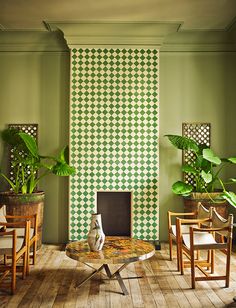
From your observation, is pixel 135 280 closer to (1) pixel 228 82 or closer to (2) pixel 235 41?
(1) pixel 228 82

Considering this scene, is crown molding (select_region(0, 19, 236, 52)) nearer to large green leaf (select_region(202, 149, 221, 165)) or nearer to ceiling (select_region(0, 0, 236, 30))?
ceiling (select_region(0, 0, 236, 30))

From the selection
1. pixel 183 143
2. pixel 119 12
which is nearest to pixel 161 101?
pixel 183 143

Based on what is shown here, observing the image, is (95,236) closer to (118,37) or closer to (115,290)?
(115,290)

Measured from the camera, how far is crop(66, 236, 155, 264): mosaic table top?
3.60 m

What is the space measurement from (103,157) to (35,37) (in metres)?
2.42

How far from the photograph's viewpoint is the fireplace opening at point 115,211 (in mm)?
6105

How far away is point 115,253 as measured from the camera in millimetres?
3801

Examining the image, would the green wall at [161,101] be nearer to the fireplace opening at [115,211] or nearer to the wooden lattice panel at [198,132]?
the wooden lattice panel at [198,132]

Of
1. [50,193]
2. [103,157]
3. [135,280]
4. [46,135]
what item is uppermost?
[46,135]

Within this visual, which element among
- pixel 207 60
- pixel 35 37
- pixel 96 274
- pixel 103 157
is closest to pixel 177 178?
pixel 103 157

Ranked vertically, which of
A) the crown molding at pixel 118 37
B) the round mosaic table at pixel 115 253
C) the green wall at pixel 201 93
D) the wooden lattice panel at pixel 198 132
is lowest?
the round mosaic table at pixel 115 253

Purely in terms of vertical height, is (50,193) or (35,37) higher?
(35,37)

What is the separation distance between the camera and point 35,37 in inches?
246

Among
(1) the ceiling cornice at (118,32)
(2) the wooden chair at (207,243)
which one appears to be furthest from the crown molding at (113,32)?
(2) the wooden chair at (207,243)
